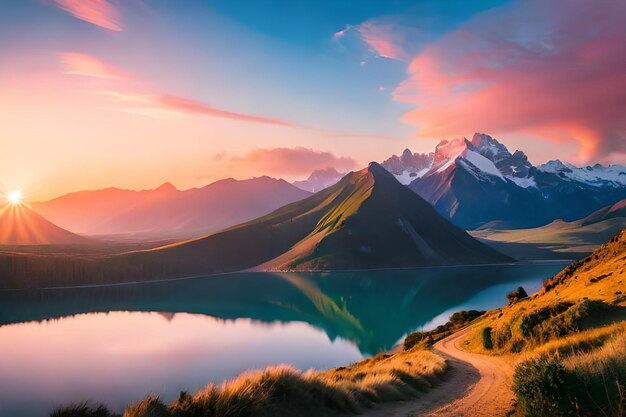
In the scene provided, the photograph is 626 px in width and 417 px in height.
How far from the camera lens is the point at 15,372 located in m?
60.4

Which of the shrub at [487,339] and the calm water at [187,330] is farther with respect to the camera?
the calm water at [187,330]

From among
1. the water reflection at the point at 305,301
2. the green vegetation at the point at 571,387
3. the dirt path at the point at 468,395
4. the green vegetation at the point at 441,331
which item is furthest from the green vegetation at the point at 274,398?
the water reflection at the point at 305,301

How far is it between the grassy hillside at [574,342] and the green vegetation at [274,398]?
20.9 ft

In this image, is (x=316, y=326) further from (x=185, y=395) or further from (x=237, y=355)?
(x=185, y=395)

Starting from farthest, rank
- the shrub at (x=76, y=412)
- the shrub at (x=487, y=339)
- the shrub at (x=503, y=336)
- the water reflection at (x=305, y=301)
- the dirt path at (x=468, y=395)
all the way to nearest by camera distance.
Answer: the water reflection at (x=305, y=301) < the shrub at (x=487, y=339) < the shrub at (x=503, y=336) < the dirt path at (x=468, y=395) < the shrub at (x=76, y=412)

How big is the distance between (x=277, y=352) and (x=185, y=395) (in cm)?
6020

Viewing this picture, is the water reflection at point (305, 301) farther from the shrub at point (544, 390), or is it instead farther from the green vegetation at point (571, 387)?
the shrub at point (544, 390)

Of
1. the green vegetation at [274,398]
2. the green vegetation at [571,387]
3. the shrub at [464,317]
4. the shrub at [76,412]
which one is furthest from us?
the shrub at [464,317]

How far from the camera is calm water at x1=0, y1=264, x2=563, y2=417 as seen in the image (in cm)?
5452

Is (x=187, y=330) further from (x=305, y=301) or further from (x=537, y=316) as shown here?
(x=537, y=316)

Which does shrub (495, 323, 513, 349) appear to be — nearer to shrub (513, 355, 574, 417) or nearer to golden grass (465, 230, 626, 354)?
golden grass (465, 230, 626, 354)

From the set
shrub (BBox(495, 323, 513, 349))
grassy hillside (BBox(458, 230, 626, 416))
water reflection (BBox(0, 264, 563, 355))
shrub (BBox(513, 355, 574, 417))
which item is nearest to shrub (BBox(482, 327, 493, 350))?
grassy hillside (BBox(458, 230, 626, 416))

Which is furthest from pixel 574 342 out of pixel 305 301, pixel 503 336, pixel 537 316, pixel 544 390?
pixel 305 301

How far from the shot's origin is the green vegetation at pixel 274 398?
13.3 metres
